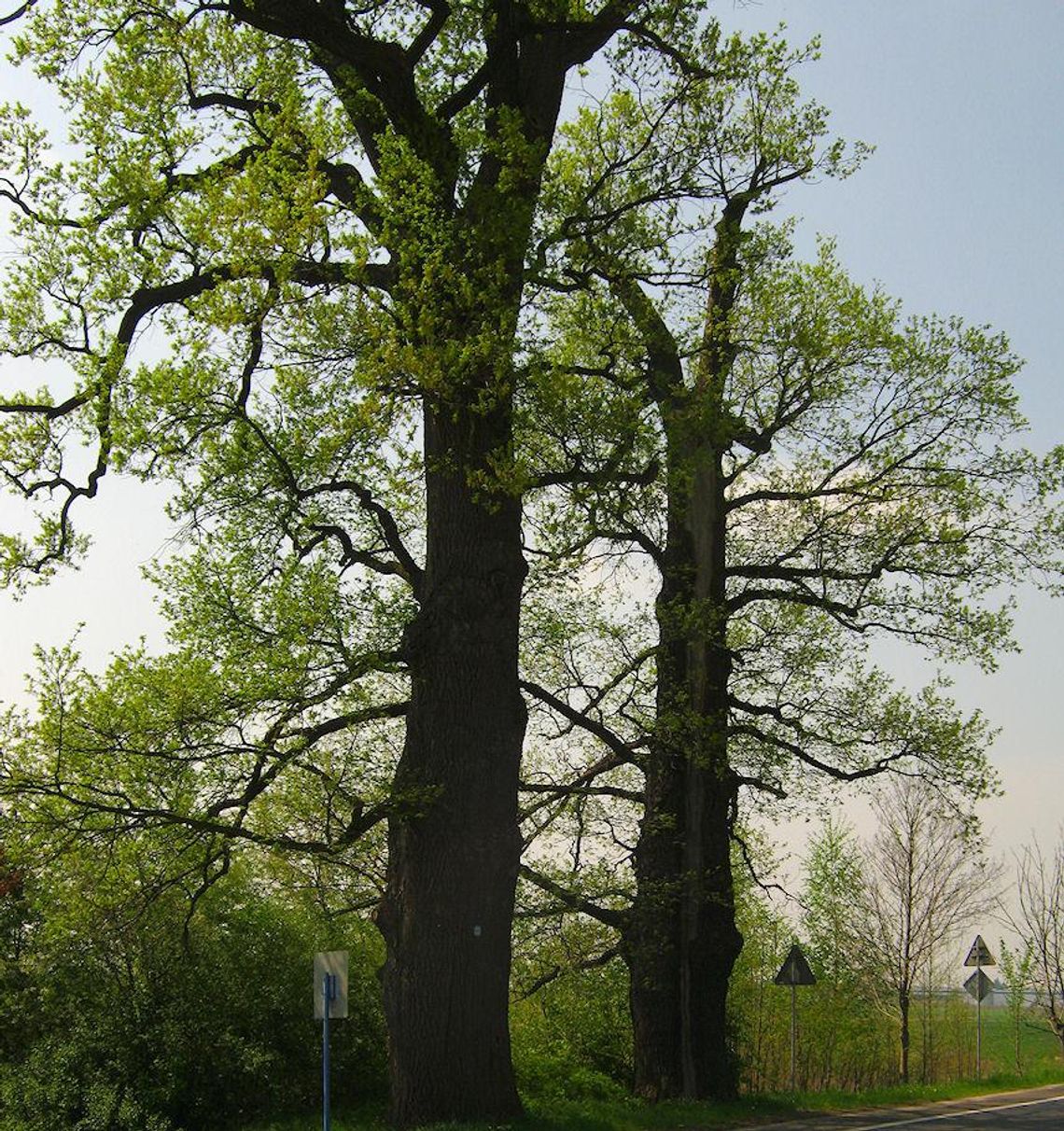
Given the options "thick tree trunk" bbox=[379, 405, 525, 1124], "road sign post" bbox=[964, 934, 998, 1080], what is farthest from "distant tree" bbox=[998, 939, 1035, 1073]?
"thick tree trunk" bbox=[379, 405, 525, 1124]

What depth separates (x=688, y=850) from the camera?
2286 centimetres

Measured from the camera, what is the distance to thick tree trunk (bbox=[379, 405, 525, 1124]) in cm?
1564

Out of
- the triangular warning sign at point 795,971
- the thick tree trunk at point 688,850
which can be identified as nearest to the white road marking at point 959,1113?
the thick tree trunk at point 688,850

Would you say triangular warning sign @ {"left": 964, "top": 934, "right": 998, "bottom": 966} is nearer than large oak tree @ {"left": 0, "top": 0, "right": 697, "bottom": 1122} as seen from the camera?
No

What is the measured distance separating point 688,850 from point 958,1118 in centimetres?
533

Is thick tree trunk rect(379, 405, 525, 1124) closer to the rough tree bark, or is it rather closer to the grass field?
the grass field

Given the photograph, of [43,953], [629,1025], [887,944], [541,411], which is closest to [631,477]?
[541,411]

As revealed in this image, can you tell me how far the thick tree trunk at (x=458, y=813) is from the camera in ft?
51.3

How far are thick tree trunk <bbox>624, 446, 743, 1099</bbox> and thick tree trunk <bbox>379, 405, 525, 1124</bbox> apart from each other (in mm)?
5595

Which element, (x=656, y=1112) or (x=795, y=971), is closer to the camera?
(x=656, y=1112)

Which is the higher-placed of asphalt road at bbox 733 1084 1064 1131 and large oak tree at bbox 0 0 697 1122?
large oak tree at bbox 0 0 697 1122

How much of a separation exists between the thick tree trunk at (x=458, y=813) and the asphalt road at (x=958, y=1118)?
16.3 feet

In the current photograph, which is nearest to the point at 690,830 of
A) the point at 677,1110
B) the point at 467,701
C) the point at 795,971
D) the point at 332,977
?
the point at 677,1110

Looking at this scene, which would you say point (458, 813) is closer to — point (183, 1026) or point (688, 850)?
point (688, 850)
